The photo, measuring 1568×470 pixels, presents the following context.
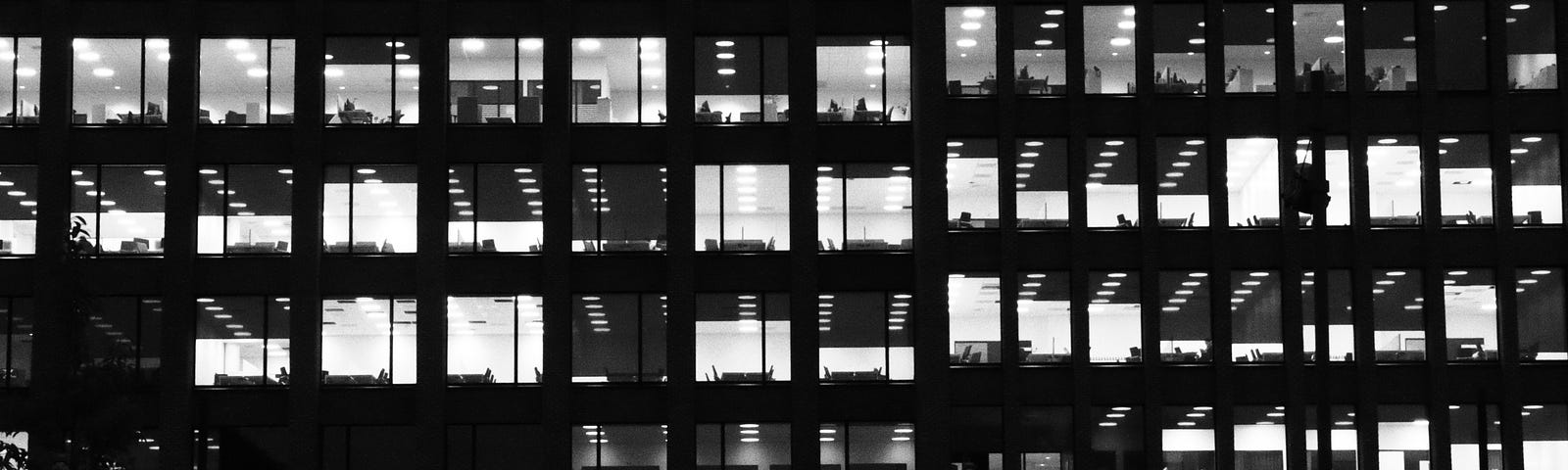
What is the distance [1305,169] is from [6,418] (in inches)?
1385

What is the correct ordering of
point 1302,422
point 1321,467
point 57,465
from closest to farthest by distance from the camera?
1. point 1321,467
2. point 57,465
3. point 1302,422

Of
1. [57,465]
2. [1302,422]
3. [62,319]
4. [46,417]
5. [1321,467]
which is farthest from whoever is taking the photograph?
[1302,422]

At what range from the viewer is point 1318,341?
27.1 meters

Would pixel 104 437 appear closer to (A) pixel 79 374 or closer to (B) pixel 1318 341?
(A) pixel 79 374

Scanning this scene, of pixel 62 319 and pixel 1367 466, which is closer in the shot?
pixel 62 319

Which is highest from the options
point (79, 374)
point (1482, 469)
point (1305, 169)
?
point (1305, 169)

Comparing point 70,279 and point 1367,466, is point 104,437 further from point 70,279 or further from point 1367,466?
point 1367,466

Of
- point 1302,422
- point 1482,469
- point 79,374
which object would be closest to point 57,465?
point 79,374

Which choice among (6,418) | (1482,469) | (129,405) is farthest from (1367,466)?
(6,418)

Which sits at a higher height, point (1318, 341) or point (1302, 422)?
point (1318, 341)

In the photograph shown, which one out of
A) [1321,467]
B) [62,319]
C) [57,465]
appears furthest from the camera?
[62,319]

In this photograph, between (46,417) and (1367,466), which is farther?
(1367,466)

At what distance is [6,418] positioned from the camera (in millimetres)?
47750

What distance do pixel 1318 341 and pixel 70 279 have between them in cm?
2783
